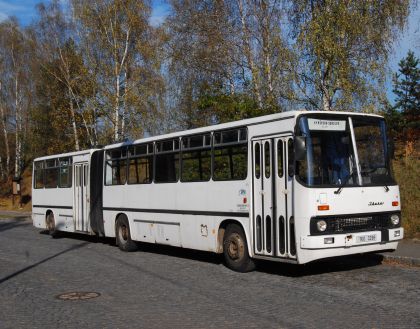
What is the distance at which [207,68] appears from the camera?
26203mm

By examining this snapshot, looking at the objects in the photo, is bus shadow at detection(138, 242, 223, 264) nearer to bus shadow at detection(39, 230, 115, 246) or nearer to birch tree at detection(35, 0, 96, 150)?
bus shadow at detection(39, 230, 115, 246)

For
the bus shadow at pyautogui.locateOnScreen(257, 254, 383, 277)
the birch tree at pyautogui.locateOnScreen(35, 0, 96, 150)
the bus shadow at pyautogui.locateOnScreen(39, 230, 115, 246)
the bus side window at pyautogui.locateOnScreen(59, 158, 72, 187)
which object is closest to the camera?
the bus shadow at pyautogui.locateOnScreen(257, 254, 383, 277)

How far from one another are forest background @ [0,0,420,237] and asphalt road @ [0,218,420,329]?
19.1 feet

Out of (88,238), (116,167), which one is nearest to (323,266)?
(116,167)

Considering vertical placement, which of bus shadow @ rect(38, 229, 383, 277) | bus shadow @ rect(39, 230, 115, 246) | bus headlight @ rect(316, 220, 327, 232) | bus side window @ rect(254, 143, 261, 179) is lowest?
bus shadow @ rect(38, 229, 383, 277)

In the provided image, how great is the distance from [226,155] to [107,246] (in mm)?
7120

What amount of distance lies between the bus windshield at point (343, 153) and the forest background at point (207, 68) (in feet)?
17.1

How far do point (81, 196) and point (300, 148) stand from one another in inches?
417

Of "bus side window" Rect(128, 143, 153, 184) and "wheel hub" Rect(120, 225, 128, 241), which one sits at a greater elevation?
"bus side window" Rect(128, 143, 153, 184)

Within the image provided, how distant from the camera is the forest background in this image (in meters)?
19.3

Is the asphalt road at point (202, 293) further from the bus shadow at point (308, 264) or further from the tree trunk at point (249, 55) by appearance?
the tree trunk at point (249, 55)

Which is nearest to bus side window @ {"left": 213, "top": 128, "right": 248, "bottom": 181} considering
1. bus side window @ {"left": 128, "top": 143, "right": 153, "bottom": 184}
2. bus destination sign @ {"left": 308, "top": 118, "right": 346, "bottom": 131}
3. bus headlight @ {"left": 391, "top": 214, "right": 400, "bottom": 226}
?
bus destination sign @ {"left": 308, "top": 118, "right": 346, "bottom": 131}

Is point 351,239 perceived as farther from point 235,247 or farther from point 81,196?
point 81,196

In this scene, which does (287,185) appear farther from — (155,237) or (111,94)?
(111,94)
